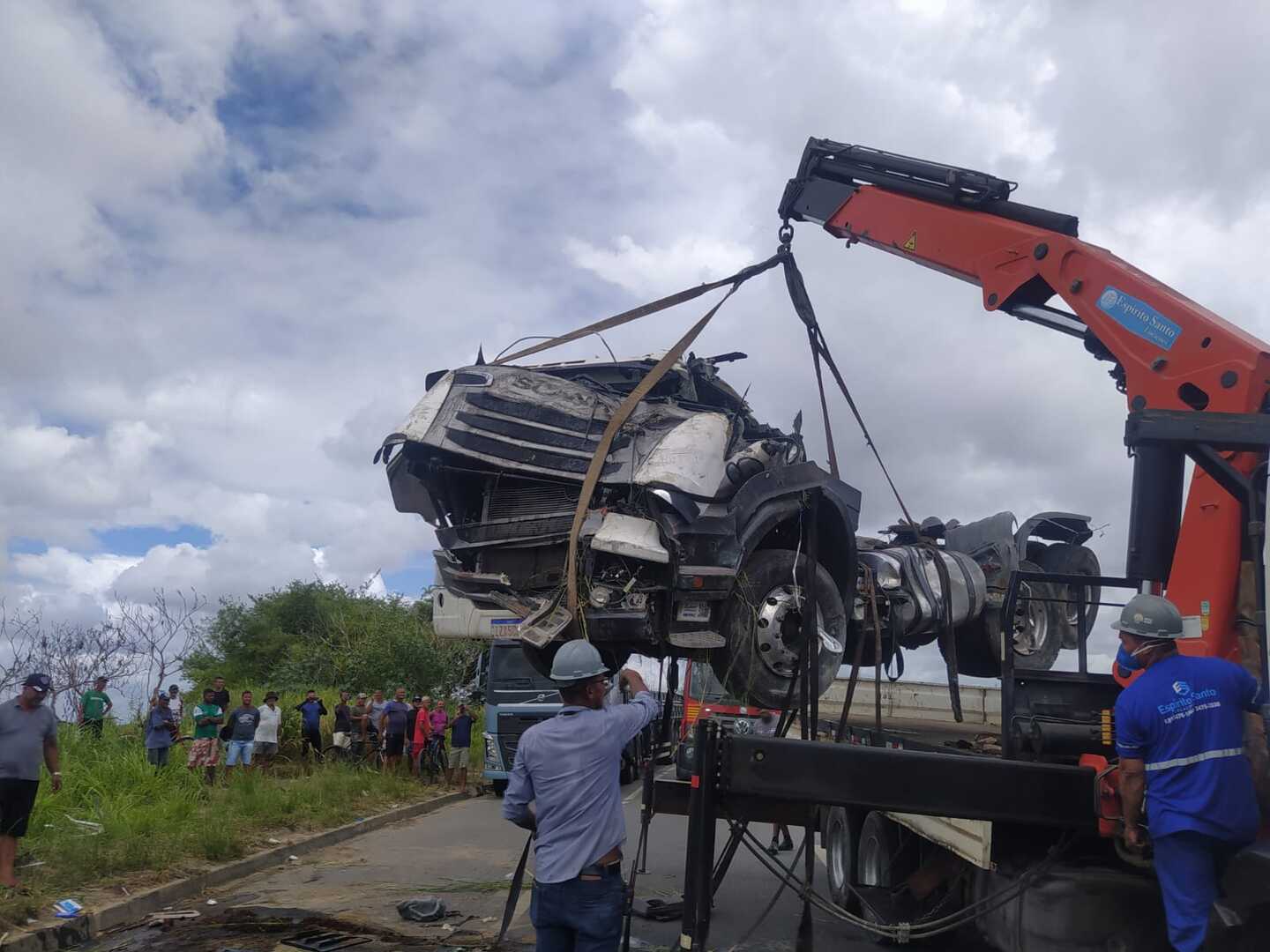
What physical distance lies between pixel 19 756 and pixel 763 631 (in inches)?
190

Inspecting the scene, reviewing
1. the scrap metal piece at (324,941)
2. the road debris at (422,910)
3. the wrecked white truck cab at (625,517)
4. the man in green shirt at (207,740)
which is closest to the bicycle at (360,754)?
the man in green shirt at (207,740)

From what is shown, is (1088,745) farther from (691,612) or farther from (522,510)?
(522,510)

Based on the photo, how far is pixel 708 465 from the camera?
18.4ft

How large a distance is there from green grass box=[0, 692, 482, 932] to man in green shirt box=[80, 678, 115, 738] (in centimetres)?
14

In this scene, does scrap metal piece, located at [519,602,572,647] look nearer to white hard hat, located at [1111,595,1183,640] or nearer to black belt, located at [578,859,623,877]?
black belt, located at [578,859,623,877]

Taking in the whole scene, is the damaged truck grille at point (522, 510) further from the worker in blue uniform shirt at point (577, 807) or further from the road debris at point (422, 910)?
the road debris at point (422, 910)

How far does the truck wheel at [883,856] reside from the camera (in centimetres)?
641

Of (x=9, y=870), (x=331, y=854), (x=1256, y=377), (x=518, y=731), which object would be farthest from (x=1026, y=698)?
(x=518, y=731)

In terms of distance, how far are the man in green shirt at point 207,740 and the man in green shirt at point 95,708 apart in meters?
1.04

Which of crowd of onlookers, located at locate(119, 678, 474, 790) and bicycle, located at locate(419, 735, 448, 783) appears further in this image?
bicycle, located at locate(419, 735, 448, 783)

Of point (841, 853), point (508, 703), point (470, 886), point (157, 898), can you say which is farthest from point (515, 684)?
point (841, 853)

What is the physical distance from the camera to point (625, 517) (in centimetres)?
550

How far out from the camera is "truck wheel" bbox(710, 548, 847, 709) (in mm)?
5762

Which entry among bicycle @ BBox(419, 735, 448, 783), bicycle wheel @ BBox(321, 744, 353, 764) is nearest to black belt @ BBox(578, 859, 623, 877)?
bicycle wheel @ BBox(321, 744, 353, 764)
